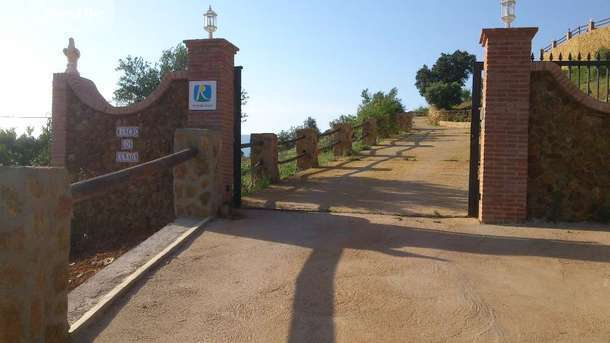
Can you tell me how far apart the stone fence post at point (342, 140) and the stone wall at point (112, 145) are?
885 cm

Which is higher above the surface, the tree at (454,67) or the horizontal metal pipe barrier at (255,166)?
the tree at (454,67)

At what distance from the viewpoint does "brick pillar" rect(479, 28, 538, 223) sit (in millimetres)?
6652

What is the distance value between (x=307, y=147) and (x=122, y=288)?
932cm

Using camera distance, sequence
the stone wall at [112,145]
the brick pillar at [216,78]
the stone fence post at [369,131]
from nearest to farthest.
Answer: the brick pillar at [216,78], the stone wall at [112,145], the stone fence post at [369,131]

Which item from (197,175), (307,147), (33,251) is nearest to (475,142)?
(197,175)

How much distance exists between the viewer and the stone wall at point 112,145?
310 inches

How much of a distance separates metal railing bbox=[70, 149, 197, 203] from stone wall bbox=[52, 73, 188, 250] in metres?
1.89

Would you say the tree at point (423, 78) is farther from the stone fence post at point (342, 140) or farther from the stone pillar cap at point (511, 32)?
the stone pillar cap at point (511, 32)

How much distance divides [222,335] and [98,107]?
18.6 ft

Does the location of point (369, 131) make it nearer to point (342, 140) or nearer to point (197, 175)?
point (342, 140)

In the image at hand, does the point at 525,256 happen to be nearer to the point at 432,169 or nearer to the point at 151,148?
the point at 151,148

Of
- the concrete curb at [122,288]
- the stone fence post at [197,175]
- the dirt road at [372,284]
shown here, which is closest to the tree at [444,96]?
the dirt road at [372,284]

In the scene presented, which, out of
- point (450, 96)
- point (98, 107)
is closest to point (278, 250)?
point (98, 107)

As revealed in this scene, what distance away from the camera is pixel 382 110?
25156mm
